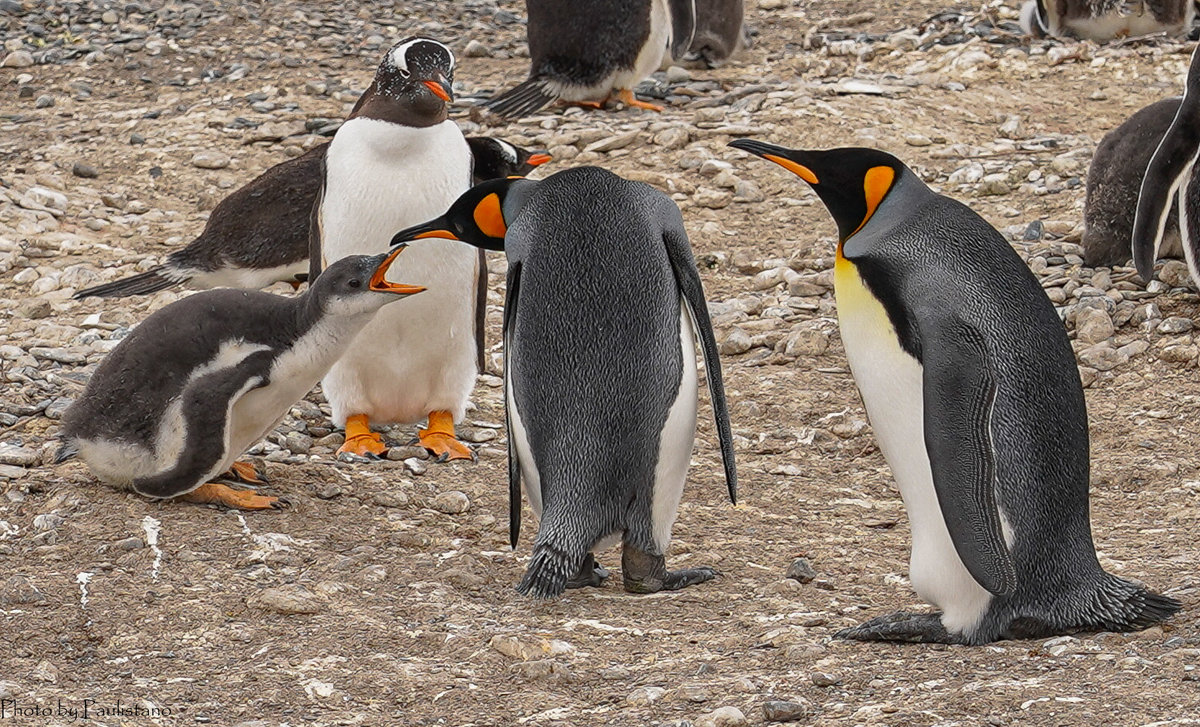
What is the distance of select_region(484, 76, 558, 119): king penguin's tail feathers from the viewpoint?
875cm

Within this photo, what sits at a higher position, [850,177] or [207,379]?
[850,177]

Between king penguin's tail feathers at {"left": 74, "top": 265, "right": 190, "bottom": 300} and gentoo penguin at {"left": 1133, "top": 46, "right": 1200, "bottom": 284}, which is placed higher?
gentoo penguin at {"left": 1133, "top": 46, "right": 1200, "bottom": 284}

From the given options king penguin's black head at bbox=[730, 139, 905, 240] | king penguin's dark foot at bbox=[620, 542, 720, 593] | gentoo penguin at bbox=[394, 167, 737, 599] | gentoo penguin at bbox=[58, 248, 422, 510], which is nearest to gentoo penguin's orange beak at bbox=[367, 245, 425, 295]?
gentoo penguin at bbox=[58, 248, 422, 510]

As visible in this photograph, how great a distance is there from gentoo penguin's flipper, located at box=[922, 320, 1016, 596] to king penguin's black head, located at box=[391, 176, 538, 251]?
125 centimetres

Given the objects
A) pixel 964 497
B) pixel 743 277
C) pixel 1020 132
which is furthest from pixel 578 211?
pixel 1020 132

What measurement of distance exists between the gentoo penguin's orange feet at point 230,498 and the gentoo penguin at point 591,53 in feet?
15.9

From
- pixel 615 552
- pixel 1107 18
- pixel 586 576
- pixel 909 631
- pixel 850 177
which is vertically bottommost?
pixel 615 552

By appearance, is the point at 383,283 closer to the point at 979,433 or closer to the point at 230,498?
the point at 230,498

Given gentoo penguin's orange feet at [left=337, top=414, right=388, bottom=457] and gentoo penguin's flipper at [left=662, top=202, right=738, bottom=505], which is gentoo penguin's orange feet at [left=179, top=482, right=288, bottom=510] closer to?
gentoo penguin's orange feet at [left=337, top=414, right=388, bottom=457]

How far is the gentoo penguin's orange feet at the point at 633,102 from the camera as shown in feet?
28.9

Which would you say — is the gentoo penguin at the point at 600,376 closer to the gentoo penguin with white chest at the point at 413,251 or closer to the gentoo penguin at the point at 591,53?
the gentoo penguin with white chest at the point at 413,251

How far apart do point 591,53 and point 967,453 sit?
6.15m

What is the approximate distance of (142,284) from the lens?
5.79 metres

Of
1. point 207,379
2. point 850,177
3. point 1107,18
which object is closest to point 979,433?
point 850,177
